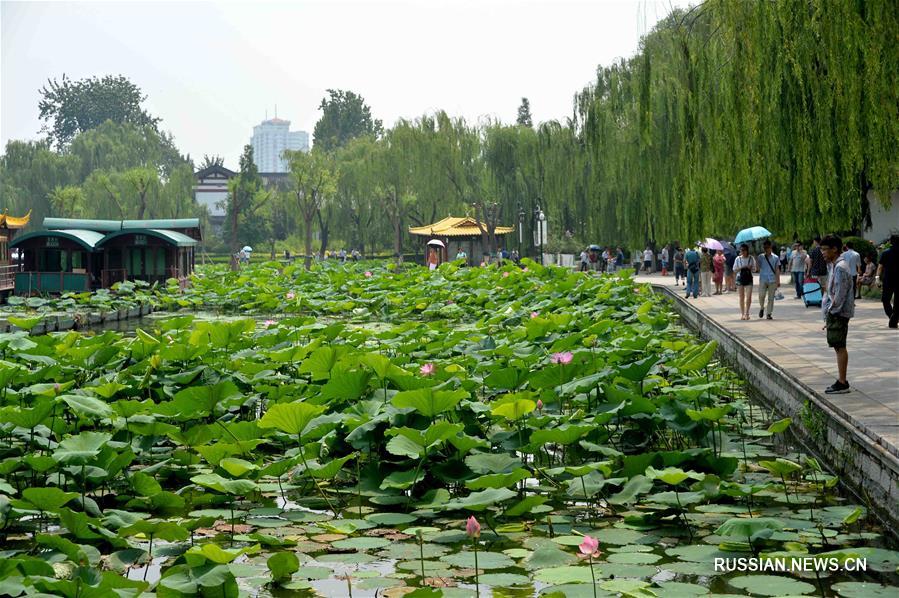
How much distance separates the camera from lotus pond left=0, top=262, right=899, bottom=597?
371cm

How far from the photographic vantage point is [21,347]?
7.18 m

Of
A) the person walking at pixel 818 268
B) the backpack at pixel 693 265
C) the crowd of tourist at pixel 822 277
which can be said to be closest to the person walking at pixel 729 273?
the crowd of tourist at pixel 822 277

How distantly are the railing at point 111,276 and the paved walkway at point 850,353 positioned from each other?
1329 cm

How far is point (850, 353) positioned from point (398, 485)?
230 inches

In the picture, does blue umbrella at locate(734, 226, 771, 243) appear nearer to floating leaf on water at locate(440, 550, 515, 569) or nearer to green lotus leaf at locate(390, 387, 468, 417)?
green lotus leaf at locate(390, 387, 468, 417)

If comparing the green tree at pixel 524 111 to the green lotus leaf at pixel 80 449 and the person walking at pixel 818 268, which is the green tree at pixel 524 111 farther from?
the green lotus leaf at pixel 80 449

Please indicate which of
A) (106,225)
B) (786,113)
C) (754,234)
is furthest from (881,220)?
(106,225)

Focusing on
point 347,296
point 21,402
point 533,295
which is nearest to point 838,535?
point 21,402

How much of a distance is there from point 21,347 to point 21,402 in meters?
1.29

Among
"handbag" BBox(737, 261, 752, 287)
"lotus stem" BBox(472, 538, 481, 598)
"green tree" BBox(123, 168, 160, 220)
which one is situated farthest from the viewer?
"green tree" BBox(123, 168, 160, 220)

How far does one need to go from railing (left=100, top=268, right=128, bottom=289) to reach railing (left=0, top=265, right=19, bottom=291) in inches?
70.2

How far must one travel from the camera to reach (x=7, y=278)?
75.3ft

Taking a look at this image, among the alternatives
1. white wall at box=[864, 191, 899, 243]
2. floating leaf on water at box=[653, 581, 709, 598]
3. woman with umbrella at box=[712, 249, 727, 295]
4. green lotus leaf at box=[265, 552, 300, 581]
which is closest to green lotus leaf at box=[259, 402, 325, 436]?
green lotus leaf at box=[265, 552, 300, 581]

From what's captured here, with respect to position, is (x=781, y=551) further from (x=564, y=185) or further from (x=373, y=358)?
(x=564, y=185)
